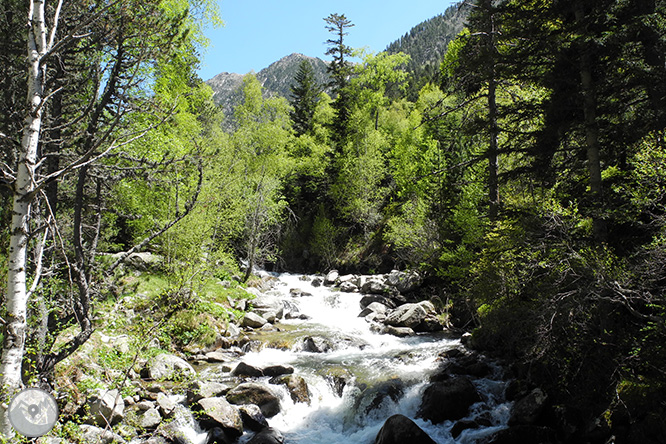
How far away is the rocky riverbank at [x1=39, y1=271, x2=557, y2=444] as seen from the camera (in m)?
6.96

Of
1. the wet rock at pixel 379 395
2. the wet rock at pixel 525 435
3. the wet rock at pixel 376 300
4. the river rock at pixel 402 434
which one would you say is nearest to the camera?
the wet rock at pixel 525 435

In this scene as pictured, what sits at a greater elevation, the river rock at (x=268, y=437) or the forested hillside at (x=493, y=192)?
the forested hillside at (x=493, y=192)

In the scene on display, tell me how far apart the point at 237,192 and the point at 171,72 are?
8.20 meters

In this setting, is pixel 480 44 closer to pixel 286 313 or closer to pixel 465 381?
pixel 465 381

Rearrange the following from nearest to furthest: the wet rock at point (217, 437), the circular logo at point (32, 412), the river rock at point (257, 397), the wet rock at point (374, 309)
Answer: the circular logo at point (32, 412) < the wet rock at point (217, 437) < the river rock at point (257, 397) < the wet rock at point (374, 309)

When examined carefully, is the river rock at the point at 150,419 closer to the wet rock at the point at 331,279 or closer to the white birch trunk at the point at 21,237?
A: the white birch trunk at the point at 21,237

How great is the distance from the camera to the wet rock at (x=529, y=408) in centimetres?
766

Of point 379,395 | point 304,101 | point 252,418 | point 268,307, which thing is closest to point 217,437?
point 252,418

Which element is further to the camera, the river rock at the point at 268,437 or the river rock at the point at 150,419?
the river rock at the point at 268,437

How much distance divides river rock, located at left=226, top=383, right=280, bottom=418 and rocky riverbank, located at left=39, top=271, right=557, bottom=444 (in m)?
0.02

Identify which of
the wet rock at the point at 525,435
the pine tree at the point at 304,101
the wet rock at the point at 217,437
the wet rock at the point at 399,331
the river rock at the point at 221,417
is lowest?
the wet rock at the point at 399,331

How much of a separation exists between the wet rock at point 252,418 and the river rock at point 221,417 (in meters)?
0.17

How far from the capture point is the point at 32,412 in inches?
98.6

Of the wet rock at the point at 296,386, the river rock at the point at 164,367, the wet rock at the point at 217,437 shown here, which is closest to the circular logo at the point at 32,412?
the wet rock at the point at 217,437
